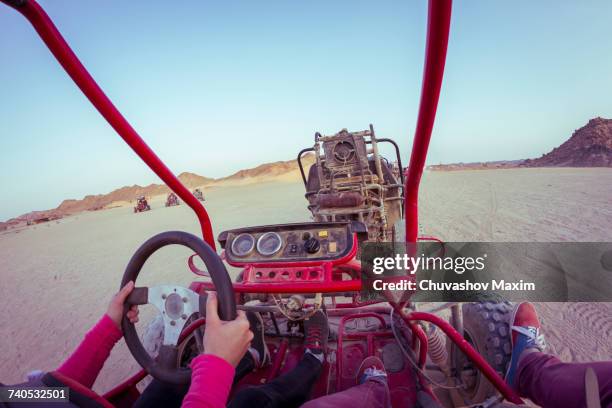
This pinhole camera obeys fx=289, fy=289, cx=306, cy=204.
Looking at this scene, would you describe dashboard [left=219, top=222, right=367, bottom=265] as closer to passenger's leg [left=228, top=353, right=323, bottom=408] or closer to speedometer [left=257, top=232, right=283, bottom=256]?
speedometer [left=257, top=232, right=283, bottom=256]


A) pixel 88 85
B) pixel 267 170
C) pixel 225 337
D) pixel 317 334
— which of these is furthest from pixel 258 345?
pixel 267 170

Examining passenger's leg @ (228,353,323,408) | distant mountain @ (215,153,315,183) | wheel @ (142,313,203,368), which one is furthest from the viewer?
distant mountain @ (215,153,315,183)

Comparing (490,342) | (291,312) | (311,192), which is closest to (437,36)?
(291,312)

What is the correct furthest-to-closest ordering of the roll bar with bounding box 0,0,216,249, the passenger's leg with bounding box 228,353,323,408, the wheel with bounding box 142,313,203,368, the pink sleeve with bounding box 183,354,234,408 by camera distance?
the wheel with bounding box 142,313,203,368
the passenger's leg with bounding box 228,353,323,408
the roll bar with bounding box 0,0,216,249
the pink sleeve with bounding box 183,354,234,408

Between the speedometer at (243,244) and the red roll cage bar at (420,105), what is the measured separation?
0.43m

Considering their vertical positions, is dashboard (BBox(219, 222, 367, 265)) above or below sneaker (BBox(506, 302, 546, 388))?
above

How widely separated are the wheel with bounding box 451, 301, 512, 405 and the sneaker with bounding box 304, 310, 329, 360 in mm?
1164

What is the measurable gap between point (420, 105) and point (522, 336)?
6.25ft

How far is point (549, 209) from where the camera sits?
29.6 feet

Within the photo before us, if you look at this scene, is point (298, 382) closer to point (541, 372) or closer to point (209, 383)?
point (209, 383)

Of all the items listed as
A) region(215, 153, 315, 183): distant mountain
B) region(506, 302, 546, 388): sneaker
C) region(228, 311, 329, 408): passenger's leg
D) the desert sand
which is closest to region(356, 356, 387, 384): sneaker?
region(228, 311, 329, 408): passenger's leg

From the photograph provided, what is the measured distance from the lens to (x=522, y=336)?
6.54ft

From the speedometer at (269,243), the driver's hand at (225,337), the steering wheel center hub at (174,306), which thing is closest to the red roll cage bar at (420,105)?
the speedometer at (269,243)

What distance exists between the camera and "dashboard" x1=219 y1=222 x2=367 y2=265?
1.96 meters
